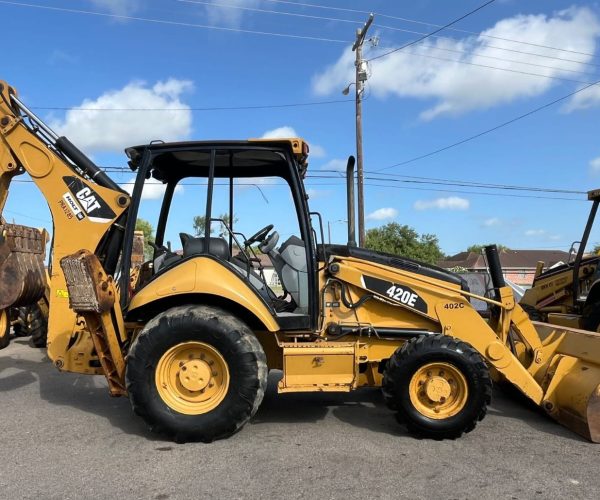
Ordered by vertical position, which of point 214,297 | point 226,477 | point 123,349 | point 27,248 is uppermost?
point 27,248

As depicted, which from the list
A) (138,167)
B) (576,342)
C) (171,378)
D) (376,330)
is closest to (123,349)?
(171,378)

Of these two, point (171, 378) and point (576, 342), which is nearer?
point (171, 378)

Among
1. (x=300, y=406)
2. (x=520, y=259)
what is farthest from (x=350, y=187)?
(x=520, y=259)

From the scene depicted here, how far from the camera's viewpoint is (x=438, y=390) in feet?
15.2

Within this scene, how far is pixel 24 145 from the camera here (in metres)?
5.14

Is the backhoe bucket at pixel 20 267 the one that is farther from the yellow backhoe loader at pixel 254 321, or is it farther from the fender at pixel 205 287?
the fender at pixel 205 287

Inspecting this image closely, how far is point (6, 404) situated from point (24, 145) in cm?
286

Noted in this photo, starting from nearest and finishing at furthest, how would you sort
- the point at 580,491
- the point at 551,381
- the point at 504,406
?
the point at 580,491 < the point at 551,381 < the point at 504,406

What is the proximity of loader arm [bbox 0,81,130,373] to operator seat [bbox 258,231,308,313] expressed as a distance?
151 cm

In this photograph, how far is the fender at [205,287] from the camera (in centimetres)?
463

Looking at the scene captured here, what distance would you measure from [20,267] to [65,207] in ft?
4.85

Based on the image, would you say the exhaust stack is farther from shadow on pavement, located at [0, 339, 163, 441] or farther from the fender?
shadow on pavement, located at [0, 339, 163, 441]

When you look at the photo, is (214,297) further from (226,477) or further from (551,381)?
(551,381)

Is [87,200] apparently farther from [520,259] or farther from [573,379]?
[520,259]
